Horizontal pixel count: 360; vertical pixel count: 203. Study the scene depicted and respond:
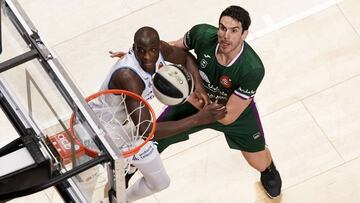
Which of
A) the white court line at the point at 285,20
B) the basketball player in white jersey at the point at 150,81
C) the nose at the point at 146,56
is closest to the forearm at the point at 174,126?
the basketball player in white jersey at the point at 150,81

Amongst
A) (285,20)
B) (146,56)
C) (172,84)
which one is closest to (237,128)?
(172,84)

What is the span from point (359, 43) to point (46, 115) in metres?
3.21

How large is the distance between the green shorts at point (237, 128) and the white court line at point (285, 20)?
1433 mm

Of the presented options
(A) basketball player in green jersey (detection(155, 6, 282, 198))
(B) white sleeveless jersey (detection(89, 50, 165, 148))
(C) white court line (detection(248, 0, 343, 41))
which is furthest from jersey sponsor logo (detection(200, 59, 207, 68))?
(C) white court line (detection(248, 0, 343, 41))

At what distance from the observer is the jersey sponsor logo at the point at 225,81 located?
5.47 meters

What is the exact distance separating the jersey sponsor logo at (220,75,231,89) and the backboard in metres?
1.16

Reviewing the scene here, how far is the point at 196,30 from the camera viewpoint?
5566 millimetres

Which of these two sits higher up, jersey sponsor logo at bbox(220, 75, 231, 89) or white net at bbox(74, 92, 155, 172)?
white net at bbox(74, 92, 155, 172)

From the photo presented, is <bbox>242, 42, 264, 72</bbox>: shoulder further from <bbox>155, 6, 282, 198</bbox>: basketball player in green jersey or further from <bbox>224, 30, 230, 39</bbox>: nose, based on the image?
<bbox>224, 30, 230, 39</bbox>: nose

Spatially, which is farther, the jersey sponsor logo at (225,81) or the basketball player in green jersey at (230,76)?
the jersey sponsor logo at (225,81)

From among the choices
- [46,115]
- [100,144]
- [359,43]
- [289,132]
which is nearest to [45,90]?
[46,115]

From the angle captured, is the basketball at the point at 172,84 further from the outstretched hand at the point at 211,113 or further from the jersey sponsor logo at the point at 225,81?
the jersey sponsor logo at the point at 225,81

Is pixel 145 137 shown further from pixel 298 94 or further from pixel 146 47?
pixel 298 94

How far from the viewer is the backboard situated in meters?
4.45
